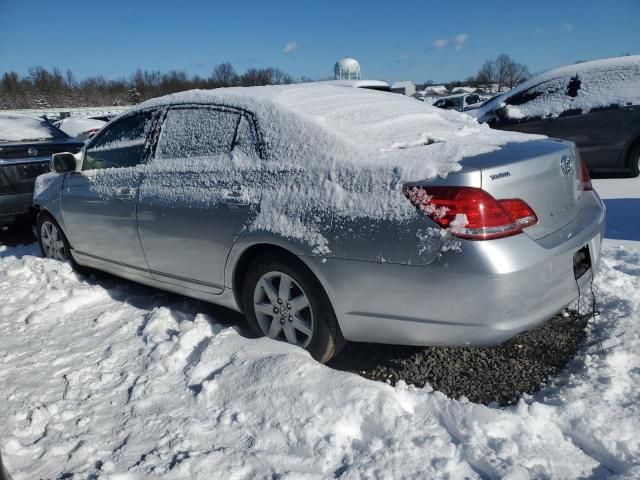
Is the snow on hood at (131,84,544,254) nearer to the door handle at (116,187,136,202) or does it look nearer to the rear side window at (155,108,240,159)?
the rear side window at (155,108,240,159)

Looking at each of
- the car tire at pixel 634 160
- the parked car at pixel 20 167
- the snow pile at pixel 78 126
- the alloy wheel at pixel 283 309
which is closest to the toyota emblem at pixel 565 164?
the alloy wheel at pixel 283 309

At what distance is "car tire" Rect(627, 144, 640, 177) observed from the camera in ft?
22.2

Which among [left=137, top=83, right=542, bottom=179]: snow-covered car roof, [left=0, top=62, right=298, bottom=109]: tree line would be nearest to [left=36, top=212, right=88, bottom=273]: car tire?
[left=137, top=83, right=542, bottom=179]: snow-covered car roof

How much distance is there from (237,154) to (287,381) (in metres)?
1.34

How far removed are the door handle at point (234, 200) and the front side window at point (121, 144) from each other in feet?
3.42

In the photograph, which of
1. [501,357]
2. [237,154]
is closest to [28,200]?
[237,154]

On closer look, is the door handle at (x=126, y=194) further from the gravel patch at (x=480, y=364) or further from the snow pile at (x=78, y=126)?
the snow pile at (x=78, y=126)

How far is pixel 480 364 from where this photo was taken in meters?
2.88

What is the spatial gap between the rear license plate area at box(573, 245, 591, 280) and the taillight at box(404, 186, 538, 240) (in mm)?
475

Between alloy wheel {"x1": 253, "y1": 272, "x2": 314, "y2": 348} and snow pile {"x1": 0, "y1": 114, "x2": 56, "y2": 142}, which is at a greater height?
snow pile {"x1": 0, "y1": 114, "x2": 56, "y2": 142}

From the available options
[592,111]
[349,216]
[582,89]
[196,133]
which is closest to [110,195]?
[196,133]

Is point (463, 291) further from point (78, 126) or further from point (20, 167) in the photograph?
point (78, 126)

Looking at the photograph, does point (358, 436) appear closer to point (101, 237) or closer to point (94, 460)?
point (94, 460)

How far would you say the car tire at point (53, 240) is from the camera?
15.3ft
